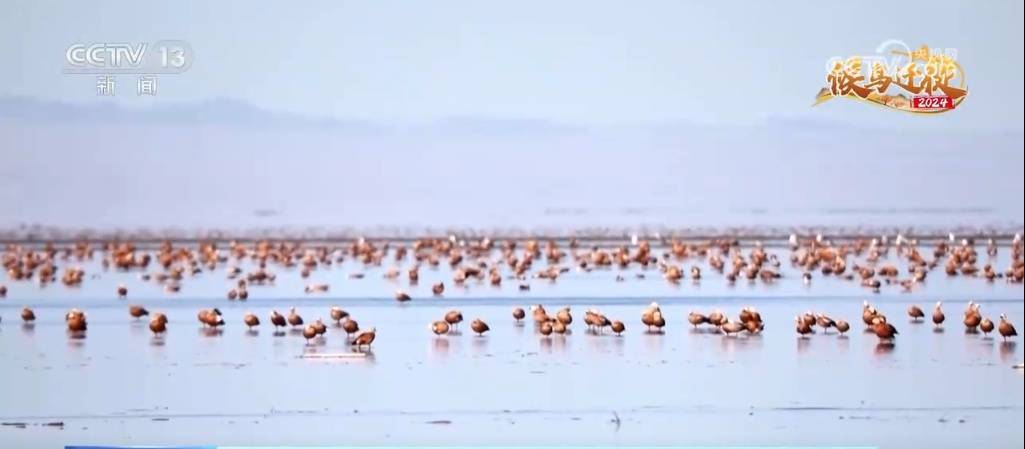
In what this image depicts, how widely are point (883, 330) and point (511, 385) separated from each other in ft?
7.13

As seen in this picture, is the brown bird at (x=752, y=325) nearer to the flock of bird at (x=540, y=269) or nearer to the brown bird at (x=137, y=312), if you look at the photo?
the flock of bird at (x=540, y=269)

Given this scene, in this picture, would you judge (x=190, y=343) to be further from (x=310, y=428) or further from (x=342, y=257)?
(x=342, y=257)

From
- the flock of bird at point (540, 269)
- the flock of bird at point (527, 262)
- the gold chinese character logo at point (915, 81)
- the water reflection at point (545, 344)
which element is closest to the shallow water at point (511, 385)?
the water reflection at point (545, 344)

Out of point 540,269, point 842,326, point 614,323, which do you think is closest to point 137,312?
point 614,323

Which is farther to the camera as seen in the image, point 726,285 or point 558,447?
point 726,285

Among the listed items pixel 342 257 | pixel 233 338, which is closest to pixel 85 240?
pixel 342 257

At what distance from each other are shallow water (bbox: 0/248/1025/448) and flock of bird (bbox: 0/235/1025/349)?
12cm

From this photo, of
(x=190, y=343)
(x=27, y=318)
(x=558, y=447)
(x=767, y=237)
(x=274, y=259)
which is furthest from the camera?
(x=767, y=237)

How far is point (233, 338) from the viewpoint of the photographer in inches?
344

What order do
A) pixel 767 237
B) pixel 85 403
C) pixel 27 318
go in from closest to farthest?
pixel 85 403
pixel 27 318
pixel 767 237

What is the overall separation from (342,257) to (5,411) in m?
8.47

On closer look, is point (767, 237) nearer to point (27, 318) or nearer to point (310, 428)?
point (27, 318)

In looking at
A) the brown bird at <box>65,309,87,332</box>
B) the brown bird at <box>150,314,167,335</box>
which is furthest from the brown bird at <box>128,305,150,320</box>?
the brown bird at <box>150,314,167,335</box>

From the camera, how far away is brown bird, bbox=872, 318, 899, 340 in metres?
8.41
